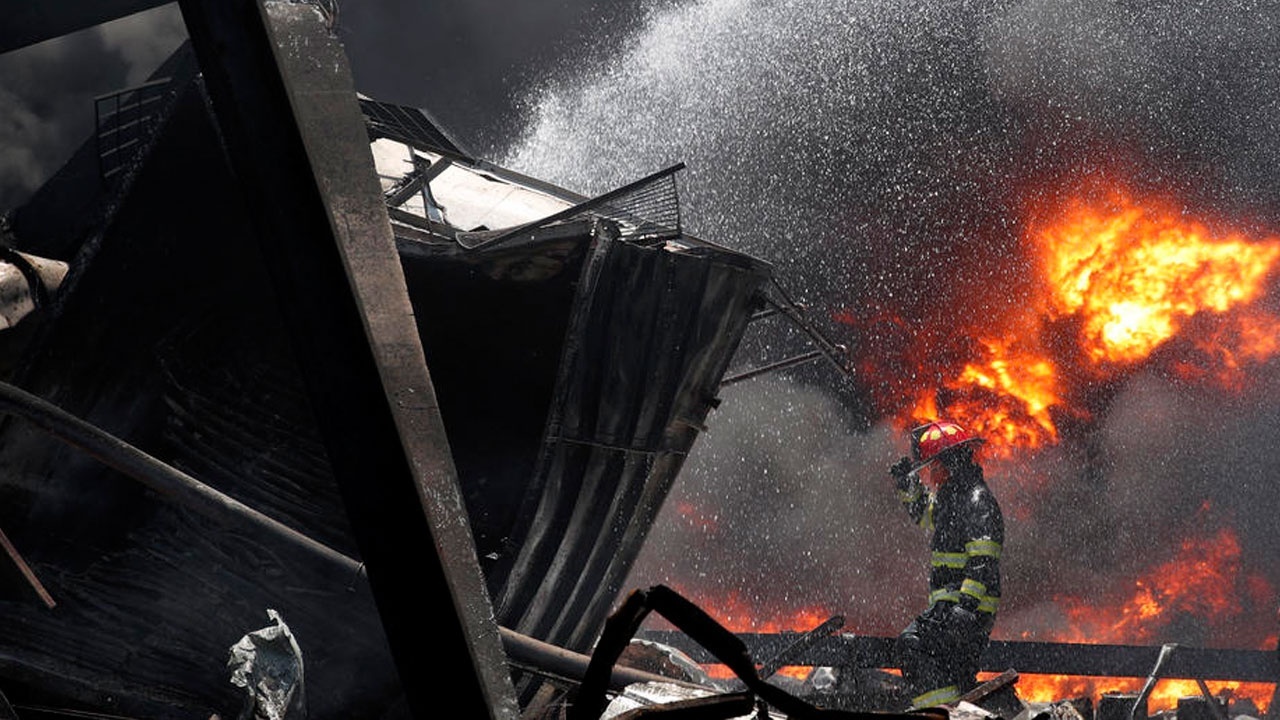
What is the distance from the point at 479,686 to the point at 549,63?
13230mm

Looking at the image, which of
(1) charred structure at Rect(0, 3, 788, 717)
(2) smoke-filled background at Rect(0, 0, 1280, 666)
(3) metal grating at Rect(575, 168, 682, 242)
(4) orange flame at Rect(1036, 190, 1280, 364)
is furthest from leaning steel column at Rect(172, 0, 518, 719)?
(4) orange flame at Rect(1036, 190, 1280, 364)

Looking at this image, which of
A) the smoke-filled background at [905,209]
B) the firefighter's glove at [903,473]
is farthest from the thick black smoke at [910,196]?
the firefighter's glove at [903,473]

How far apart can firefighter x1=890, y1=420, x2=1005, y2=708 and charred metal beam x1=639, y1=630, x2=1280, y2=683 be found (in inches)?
18.8

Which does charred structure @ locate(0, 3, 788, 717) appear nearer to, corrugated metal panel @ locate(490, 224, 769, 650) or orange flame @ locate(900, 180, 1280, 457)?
corrugated metal panel @ locate(490, 224, 769, 650)

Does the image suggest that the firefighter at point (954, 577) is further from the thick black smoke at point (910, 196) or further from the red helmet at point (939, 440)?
the thick black smoke at point (910, 196)

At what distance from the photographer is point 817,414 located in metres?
15.0

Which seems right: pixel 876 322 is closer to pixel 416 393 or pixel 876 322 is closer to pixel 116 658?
pixel 116 658

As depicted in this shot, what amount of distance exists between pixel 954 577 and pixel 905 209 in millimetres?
9882

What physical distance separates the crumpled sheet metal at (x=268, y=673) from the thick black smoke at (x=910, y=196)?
11.3 m

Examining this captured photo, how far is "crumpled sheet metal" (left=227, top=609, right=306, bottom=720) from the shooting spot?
251 cm

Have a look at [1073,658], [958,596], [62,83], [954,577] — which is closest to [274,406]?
[958,596]

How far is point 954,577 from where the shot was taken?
6148 mm

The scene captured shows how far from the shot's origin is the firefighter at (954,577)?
5.80 m

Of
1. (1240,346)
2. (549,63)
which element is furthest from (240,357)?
(1240,346)
